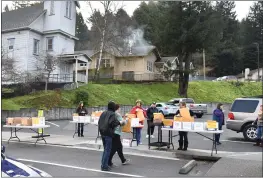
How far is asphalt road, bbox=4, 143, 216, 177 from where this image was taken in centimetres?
781

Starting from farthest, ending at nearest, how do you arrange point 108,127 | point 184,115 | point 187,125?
point 184,115 → point 187,125 → point 108,127

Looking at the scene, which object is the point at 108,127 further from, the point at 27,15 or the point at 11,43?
the point at 27,15

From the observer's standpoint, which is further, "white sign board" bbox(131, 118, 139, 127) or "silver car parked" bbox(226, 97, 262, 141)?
"silver car parked" bbox(226, 97, 262, 141)

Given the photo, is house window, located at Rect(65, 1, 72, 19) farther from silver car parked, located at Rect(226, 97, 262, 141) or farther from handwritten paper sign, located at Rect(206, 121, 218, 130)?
handwritten paper sign, located at Rect(206, 121, 218, 130)

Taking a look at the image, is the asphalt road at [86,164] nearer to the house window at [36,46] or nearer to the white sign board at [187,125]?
the white sign board at [187,125]

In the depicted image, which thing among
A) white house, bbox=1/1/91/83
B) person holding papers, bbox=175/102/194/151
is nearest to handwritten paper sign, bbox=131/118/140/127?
person holding papers, bbox=175/102/194/151

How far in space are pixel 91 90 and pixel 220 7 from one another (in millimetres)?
6884

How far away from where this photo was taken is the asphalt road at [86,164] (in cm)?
781

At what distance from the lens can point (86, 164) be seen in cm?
878

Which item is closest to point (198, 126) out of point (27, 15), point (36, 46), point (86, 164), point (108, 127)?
point (108, 127)

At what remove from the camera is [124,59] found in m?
13.3

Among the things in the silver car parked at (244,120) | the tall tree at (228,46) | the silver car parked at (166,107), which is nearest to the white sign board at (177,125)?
the silver car parked at (166,107)

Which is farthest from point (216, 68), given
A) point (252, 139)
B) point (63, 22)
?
point (63, 22)

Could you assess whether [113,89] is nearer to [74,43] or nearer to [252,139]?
[252,139]
